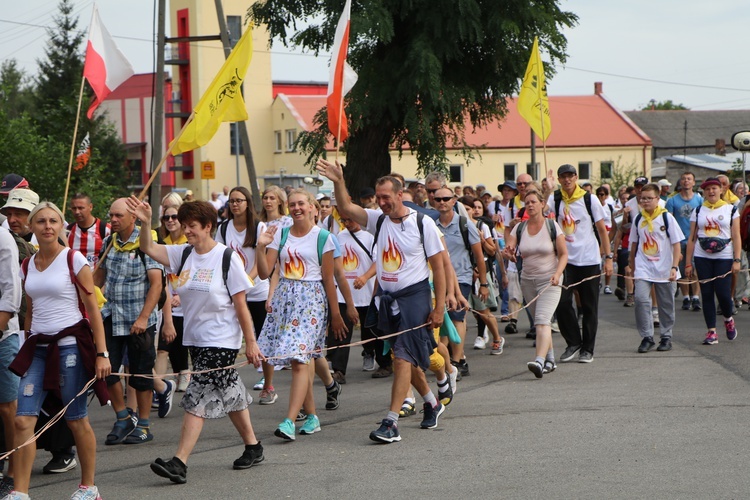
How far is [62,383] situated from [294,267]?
2.43 metres

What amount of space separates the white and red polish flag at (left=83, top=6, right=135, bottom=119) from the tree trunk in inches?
459

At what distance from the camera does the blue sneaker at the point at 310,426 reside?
330 inches

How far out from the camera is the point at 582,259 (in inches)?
465

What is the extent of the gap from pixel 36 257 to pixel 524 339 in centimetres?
872

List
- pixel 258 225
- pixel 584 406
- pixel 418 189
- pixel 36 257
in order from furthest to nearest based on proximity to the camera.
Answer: pixel 418 189, pixel 258 225, pixel 584 406, pixel 36 257

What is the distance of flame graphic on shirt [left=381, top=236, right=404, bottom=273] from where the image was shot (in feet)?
27.0

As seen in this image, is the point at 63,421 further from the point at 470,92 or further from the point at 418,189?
the point at 470,92

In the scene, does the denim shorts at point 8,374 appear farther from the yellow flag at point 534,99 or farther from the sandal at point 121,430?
the yellow flag at point 534,99

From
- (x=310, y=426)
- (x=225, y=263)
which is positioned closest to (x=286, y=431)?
(x=310, y=426)

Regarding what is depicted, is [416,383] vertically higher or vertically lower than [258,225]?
lower

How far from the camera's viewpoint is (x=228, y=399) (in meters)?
7.05

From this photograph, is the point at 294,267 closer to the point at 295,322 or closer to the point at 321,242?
the point at 321,242

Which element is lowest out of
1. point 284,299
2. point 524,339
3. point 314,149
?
point 524,339

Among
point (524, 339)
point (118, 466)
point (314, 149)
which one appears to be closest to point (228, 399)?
point (118, 466)
